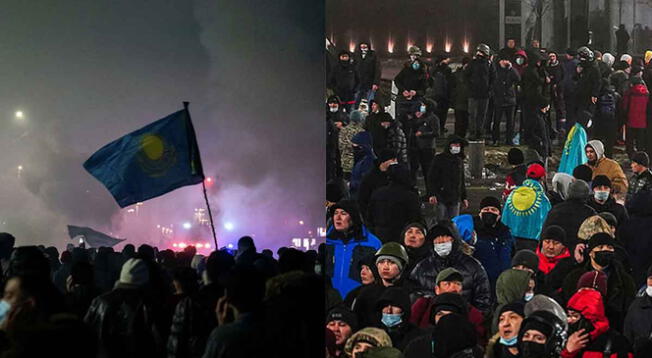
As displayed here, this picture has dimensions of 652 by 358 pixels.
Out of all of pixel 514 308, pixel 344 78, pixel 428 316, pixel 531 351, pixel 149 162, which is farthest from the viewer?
pixel 149 162

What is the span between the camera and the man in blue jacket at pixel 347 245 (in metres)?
6.14

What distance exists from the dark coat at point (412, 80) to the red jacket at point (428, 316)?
114 cm

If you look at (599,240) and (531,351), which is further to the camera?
(599,240)

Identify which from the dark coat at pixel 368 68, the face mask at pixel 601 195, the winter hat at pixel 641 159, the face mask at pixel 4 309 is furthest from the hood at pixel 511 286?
the face mask at pixel 4 309

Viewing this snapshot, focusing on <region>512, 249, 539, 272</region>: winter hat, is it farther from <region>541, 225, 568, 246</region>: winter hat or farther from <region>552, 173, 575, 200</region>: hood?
<region>552, 173, 575, 200</region>: hood

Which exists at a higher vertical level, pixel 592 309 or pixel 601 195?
pixel 601 195

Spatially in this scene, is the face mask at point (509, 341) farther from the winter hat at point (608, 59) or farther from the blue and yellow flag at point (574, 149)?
the winter hat at point (608, 59)

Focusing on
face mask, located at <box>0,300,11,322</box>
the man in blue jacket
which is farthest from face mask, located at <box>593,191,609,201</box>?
face mask, located at <box>0,300,11,322</box>

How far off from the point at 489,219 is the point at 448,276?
411mm

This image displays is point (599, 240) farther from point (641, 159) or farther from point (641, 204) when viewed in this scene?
point (641, 159)

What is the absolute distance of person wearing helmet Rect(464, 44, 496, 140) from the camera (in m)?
6.25

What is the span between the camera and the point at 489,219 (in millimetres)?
6203

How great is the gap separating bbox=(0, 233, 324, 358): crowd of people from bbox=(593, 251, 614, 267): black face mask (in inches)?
62.1

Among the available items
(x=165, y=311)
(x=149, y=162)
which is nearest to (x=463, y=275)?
(x=165, y=311)
